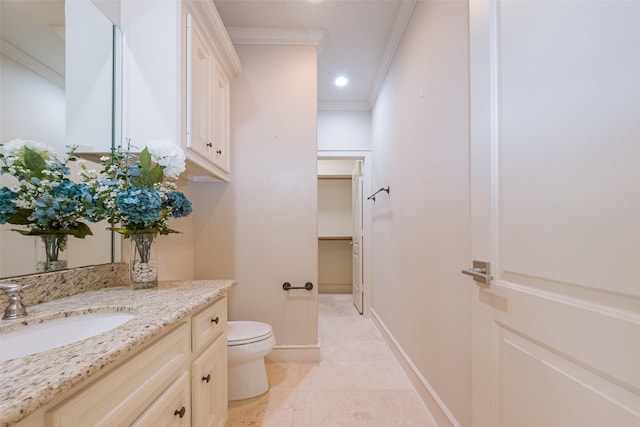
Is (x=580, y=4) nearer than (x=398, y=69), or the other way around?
(x=580, y=4)

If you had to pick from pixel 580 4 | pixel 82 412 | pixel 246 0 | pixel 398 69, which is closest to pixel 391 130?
pixel 398 69


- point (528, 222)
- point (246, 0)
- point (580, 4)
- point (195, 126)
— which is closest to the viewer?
point (580, 4)

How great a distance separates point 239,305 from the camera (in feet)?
7.03

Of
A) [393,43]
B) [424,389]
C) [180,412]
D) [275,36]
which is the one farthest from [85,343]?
[393,43]

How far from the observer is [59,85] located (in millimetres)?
1074

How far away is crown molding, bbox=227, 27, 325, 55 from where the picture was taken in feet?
7.05

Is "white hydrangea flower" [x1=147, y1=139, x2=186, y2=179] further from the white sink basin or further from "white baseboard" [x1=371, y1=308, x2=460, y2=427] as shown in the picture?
"white baseboard" [x1=371, y1=308, x2=460, y2=427]

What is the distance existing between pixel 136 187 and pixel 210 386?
92 centimetres

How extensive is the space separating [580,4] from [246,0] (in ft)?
6.50

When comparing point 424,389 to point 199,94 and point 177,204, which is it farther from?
point 199,94

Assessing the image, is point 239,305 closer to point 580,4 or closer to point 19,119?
point 19,119

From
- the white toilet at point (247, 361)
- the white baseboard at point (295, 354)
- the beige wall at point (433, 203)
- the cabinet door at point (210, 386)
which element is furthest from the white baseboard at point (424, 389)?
the cabinet door at point (210, 386)

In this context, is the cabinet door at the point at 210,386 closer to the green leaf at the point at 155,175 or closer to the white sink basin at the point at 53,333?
the white sink basin at the point at 53,333

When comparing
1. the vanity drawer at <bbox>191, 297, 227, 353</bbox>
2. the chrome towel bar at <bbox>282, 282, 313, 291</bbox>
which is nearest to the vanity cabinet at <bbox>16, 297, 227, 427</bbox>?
the vanity drawer at <bbox>191, 297, 227, 353</bbox>
